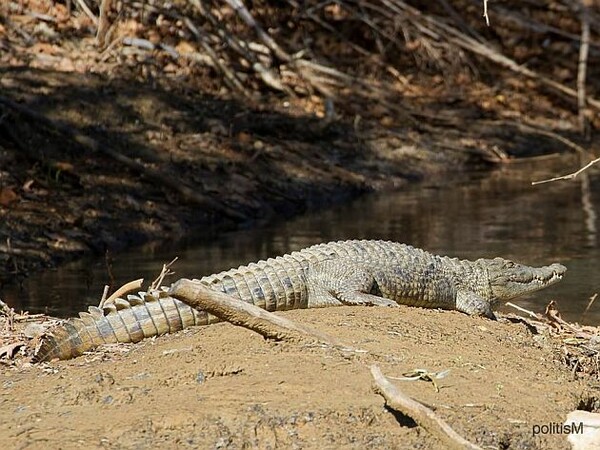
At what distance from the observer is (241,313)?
5648 mm

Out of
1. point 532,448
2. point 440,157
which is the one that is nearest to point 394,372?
point 532,448

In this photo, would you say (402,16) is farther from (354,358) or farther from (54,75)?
(354,358)

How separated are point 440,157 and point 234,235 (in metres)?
5.39

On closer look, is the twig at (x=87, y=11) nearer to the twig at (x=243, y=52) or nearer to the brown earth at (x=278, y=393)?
the twig at (x=243, y=52)

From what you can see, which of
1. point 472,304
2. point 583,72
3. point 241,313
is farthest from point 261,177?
point 241,313

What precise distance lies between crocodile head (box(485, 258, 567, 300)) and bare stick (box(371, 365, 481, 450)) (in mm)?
3254

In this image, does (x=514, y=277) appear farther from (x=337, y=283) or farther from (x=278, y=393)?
(x=278, y=393)

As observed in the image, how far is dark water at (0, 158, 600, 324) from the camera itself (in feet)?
31.9

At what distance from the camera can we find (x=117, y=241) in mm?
11805

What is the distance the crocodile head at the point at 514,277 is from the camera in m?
8.00

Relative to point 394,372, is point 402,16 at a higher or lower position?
higher

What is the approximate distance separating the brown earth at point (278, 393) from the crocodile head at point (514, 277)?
1648mm

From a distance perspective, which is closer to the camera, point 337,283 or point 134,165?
point 337,283

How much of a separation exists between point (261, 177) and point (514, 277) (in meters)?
6.45
